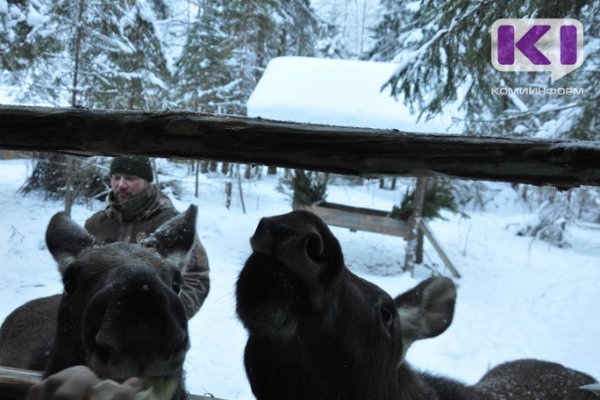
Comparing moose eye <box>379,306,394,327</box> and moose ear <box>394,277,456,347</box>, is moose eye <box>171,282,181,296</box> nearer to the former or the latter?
moose eye <box>379,306,394,327</box>

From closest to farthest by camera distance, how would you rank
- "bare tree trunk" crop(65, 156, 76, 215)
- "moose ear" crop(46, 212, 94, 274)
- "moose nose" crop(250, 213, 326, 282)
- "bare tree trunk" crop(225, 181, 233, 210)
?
"moose nose" crop(250, 213, 326, 282) < "moose ear" crop(46, 212, 94, 274) < "bare tree trunk" crop(65, 156, 76, 215) < "bare tree trunk" crop(225, 181, 233, 210)

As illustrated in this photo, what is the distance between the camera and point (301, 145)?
1821 mm

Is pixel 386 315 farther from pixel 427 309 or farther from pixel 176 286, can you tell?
pixel 176 286

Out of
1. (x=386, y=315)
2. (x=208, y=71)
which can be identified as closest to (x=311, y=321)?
(x=386, y=315)

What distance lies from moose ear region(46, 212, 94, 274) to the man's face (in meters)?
1.87

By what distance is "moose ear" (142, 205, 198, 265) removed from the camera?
10.1 feet

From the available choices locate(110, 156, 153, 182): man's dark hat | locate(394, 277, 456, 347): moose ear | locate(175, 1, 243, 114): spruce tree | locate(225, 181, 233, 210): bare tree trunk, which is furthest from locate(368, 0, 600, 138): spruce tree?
locate(175, 1, 243, 114): spruce tree

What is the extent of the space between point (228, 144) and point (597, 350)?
8.89m

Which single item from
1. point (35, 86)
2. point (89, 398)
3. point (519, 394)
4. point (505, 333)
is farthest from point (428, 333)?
point (35, 86)

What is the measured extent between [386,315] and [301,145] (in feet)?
3.28

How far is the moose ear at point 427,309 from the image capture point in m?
2.68

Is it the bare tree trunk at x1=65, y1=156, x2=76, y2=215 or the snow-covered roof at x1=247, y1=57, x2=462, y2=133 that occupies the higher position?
the snow-covered roof at x1=247, y1=57, x2=462, y2=133

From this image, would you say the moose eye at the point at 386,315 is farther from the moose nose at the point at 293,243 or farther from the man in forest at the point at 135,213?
the man in forest at the point at 135,213

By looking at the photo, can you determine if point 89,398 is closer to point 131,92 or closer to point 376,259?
point 131,92
